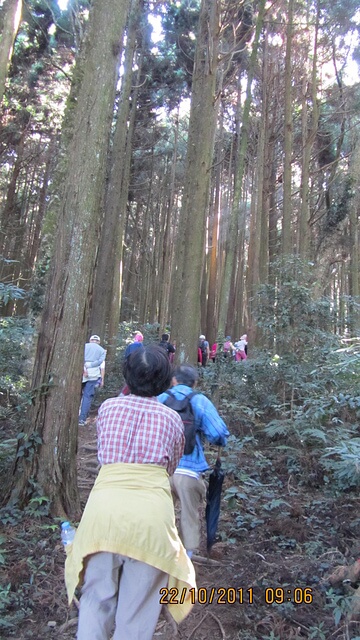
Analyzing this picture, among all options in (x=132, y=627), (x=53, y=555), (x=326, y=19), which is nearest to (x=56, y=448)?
(x=53, y=555)

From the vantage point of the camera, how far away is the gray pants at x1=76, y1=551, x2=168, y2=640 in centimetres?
186

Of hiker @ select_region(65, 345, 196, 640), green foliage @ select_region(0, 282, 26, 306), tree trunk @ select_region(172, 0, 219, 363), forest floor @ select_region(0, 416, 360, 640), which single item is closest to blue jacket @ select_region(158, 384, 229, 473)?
forest floor @ select_region(0, 416, 360, 640)

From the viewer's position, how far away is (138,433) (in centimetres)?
202

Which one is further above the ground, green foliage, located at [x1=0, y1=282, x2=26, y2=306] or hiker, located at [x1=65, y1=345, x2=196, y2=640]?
green foliage, located at [x1=0, y1=282, x2=26, y2=306]

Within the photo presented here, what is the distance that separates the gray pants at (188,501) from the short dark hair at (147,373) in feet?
6.01

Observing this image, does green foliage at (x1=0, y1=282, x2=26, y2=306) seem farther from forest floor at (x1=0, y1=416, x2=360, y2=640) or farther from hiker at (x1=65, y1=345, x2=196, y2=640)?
hiker at (x1=65, y1=345, x2=196, y2=640)

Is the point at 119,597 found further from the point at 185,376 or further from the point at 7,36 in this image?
the point at 7,36

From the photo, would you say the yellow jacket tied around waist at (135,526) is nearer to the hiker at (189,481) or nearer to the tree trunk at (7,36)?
the hiker at (189,481)

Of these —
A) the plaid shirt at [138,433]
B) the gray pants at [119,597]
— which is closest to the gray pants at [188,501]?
the plaid shirt at [138,433]

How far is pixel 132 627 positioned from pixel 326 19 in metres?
17.1

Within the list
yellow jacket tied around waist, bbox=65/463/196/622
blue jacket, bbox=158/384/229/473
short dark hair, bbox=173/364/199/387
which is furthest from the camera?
short dark hair, bbox=173/364/199/387

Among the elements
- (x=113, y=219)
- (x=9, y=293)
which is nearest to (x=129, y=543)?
(x=9, y=293)

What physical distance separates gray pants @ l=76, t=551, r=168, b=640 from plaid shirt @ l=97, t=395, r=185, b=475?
381 millimetres

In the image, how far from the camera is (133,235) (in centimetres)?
2847
